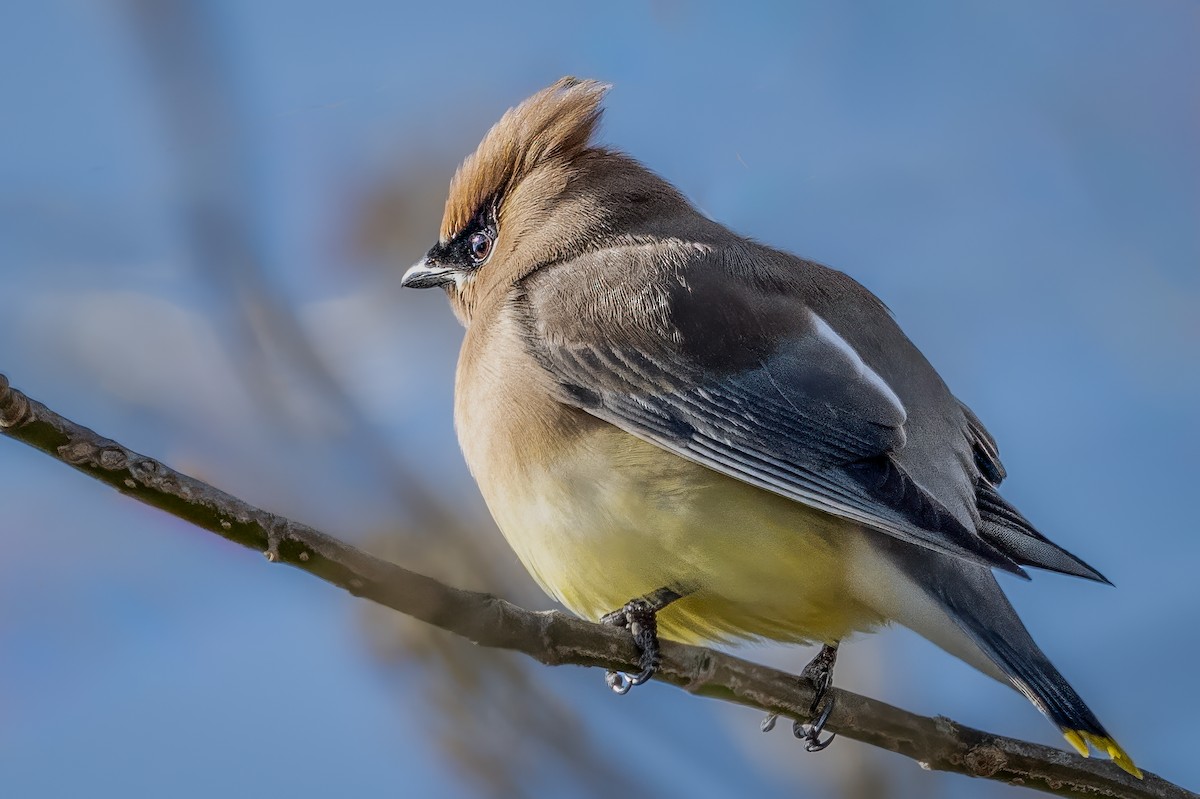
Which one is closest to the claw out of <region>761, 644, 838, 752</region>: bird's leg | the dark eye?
<region>761, 644, 838, 752</region>: bird's leg

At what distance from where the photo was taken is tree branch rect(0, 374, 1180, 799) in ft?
8.61

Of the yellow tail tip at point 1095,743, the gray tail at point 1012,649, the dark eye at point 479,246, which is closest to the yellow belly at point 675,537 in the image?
the gray tail at point 1012,649

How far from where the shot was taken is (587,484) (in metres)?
3.91

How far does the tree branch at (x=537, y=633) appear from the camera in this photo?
2.62 meters

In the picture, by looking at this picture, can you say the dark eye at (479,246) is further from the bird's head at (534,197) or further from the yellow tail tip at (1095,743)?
the yellow tail tip at (1095,743)

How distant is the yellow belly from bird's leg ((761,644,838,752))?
0.15m

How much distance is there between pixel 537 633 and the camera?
10.2 feet

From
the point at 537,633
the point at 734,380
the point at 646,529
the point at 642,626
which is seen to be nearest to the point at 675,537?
the point at 646,529

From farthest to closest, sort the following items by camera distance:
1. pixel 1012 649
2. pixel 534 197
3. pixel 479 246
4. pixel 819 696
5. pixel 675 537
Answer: pixel 479 246
pixel 534 197
pixel 819 696
pixel 675 537
pixel 1012 649

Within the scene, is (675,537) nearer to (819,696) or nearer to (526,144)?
(819,696)

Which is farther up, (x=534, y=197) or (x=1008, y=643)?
(x=534, y=197)

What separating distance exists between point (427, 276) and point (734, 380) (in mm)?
1582

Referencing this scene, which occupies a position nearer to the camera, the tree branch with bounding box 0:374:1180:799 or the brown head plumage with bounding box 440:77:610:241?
the tree branch with bounding box 0:374:1180:799

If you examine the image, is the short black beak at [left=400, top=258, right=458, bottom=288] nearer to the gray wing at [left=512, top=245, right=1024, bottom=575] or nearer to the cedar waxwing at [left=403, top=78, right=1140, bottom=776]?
the cedar waxwing at [left=403, top=78, right=1140, bottom=776]
